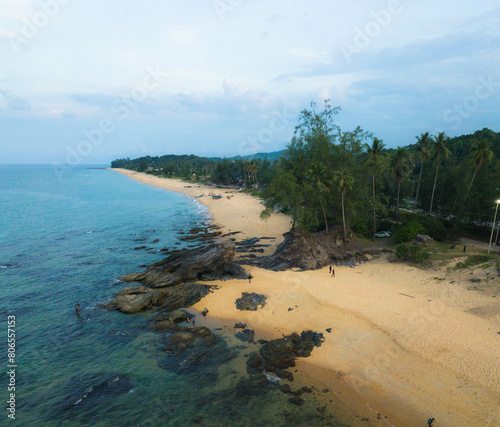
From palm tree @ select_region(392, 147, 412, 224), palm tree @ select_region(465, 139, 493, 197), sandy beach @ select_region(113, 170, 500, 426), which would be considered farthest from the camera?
palm tree @ select_region(392, 147, 412, 224)

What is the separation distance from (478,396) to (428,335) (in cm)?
568

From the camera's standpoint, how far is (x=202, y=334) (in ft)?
78.9

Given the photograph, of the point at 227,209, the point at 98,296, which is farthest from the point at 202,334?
the point at 227,209

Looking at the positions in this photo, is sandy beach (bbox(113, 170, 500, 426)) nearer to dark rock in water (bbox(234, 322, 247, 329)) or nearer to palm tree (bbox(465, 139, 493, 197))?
dark rock in water (bbox(234, 322, 247, 329))

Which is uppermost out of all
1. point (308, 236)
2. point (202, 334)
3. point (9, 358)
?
point (308, 236)

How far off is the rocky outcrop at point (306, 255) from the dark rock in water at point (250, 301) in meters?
8.12

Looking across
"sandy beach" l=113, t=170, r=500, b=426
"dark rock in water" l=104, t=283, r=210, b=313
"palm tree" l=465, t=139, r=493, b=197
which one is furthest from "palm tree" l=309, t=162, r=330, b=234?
"palm tree" l=465, t=139, r=493, b=197

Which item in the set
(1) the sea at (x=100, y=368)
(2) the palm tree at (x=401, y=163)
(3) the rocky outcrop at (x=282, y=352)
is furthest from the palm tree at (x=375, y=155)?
(1) the sea at (x=100, y=368)

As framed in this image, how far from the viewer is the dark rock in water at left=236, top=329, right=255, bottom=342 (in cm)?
2345

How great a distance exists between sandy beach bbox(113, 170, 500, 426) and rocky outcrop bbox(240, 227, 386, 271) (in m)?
1.79

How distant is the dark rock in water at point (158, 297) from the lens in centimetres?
2881

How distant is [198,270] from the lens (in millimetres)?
35219

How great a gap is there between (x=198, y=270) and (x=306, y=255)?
15.1 m

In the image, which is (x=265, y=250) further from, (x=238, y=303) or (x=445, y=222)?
(x=445, y=222)
